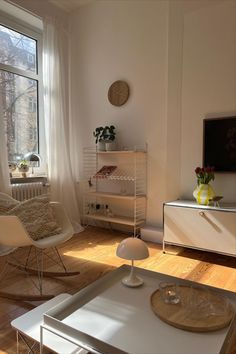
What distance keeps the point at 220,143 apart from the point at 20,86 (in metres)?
2.67

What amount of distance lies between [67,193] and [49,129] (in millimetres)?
931

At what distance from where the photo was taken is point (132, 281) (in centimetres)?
148

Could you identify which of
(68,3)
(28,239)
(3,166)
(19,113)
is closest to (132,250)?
(28,239)

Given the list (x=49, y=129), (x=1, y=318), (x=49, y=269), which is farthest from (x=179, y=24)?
(x=1, y=318)

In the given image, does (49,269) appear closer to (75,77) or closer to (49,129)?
(49,129)

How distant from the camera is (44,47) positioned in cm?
363

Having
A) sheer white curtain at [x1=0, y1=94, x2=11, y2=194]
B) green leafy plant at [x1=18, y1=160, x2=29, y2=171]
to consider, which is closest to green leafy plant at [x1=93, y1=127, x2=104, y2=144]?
green leafy plant at [x1=18, y1=160, x2=29, y2=171]

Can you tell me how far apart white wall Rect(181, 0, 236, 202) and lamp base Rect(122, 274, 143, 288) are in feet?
6.07

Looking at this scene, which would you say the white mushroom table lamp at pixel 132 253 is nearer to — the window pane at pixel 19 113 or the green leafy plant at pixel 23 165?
the green leafy plant at pixel 23 165

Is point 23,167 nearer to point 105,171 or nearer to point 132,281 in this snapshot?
point 105,171

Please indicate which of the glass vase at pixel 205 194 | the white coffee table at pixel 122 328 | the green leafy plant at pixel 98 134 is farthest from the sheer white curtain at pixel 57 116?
the white coffee table at pixel 122 328

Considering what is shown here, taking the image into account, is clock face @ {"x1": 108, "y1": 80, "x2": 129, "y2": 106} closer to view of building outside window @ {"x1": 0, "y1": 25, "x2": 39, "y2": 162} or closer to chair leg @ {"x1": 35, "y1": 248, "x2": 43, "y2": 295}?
view of building outside window @ {"x1": 0, "y1": 25, "x2": 39, "y2": 162}

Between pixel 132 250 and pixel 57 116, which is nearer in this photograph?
pixel 132 250

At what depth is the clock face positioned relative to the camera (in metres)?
3.61
